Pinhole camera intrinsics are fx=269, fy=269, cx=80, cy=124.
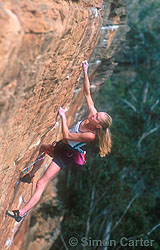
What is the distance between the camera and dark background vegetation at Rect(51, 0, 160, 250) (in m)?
10.5

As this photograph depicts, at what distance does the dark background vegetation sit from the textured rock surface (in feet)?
18.1

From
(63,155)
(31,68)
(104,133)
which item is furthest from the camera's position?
(63,155)

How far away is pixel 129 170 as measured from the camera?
1264 cm

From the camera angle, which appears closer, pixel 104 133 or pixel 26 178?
pixel 104 133

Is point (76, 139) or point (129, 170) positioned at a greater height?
point (76, 139)

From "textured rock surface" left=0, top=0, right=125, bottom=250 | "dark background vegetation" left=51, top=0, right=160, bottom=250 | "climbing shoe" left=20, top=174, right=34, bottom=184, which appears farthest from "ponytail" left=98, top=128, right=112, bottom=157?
"dark background vegetation" left=51, top=0, right=160, bottom=250

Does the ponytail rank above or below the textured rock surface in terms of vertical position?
below

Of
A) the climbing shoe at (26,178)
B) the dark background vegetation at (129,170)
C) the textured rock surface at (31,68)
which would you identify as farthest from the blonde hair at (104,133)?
the dark background vegetation at (129,170)

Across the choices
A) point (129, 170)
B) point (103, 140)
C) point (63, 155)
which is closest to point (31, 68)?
point (103, 140)

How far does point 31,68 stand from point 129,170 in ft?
36.1

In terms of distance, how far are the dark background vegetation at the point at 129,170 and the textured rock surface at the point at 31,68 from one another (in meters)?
5.50

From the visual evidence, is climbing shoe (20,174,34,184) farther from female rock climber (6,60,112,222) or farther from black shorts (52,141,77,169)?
black shorts (52,141,77,169)

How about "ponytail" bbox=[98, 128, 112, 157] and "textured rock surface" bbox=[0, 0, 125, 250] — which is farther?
"ponytail" bbox=[98, 128, 112, 157]

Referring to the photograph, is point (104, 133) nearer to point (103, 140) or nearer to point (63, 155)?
point (103, 140)
